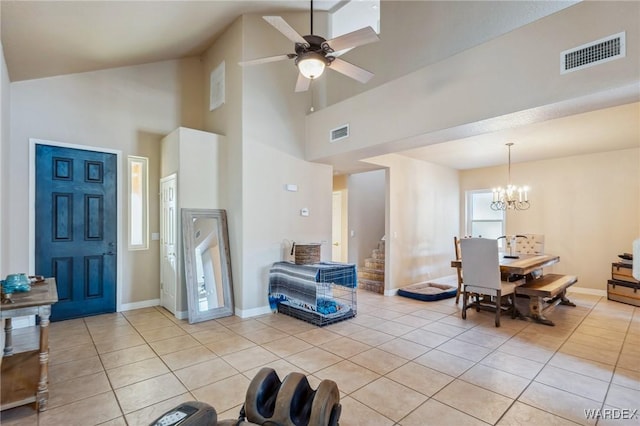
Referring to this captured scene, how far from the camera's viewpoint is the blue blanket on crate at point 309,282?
4199 mm

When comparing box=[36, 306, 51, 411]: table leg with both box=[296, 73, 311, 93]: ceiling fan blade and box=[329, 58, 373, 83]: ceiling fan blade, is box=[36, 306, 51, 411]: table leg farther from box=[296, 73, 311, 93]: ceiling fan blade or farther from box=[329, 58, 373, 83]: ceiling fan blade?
box=[329, 58, 373, 83]: ceiling fan blade

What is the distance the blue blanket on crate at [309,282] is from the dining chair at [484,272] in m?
1.70

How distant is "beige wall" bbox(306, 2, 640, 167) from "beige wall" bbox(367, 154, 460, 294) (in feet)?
5.42

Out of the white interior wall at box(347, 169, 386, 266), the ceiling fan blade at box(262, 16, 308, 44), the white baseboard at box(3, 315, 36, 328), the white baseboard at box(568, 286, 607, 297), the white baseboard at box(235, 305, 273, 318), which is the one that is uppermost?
the ceiling fan blade at box(262, 16, 308, 44)

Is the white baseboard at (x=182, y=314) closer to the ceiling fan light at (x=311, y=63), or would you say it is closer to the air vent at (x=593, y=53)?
the ceiling fan light at (x=311, y=63)

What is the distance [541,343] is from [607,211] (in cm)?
424

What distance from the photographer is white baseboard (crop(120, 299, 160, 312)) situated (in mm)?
4774

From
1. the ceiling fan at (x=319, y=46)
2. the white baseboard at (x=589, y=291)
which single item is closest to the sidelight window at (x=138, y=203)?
the ceiling fan at (x=319, y=46)

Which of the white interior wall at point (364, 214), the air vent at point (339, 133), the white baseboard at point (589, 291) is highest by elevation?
the air vent at point (339, 133)

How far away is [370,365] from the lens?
3014mm

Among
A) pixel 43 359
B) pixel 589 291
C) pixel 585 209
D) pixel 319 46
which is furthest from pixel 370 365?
pixel 585 209

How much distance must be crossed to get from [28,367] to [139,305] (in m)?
2.42

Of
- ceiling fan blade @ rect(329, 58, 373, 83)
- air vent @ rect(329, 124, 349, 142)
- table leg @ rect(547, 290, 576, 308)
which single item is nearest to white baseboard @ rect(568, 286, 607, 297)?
table leg @ rect(547, 290, 576, 308)

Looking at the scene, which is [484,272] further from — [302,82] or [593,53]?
[302,82]
